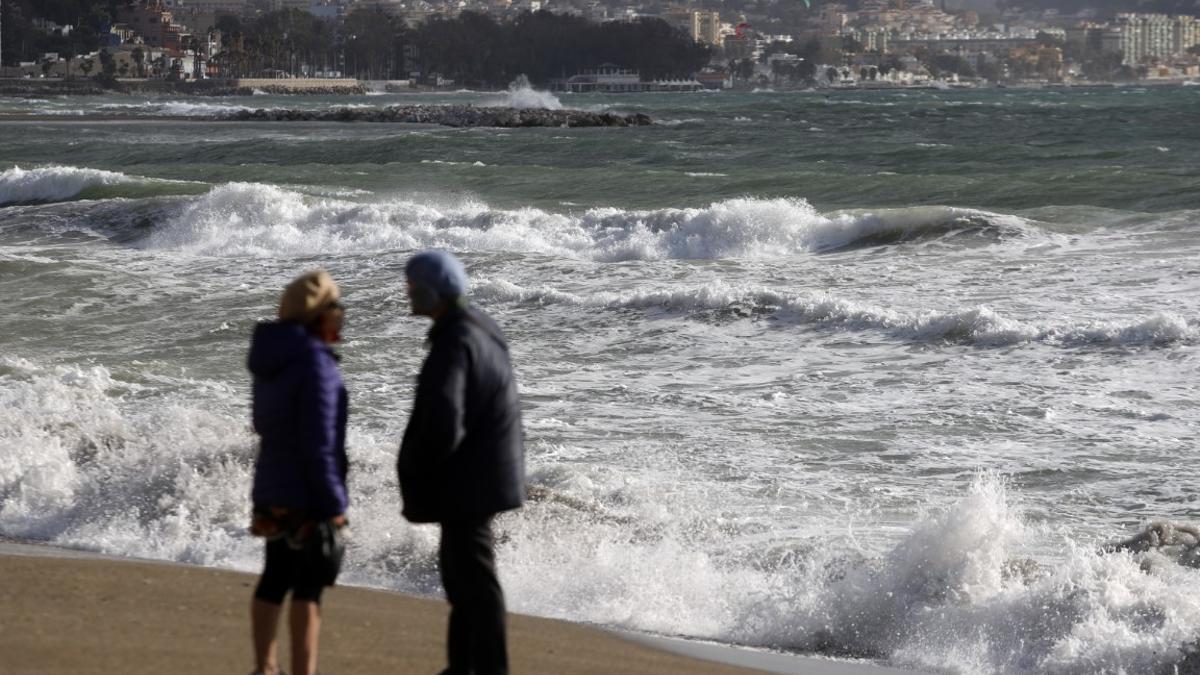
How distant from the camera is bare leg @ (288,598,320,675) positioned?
4.77m

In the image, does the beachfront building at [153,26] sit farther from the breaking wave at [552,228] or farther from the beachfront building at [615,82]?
the breaking wave at [552,228]

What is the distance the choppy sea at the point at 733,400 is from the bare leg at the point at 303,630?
245 centimetres

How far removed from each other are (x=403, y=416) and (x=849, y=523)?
3801mm

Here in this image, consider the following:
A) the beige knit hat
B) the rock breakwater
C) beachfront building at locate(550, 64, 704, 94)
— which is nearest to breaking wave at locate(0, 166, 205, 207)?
the beige knit hat

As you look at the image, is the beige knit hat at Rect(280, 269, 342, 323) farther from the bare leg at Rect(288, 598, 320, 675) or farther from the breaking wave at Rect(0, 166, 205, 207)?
the breaking wave at Rect(0, 166, 205, 207)

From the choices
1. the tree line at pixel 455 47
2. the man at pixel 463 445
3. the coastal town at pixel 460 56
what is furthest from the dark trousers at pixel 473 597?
the tree line at pixel 455 47

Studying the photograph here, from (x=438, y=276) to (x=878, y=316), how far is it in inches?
411

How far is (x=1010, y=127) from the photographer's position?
199 ft

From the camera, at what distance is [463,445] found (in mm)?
4715

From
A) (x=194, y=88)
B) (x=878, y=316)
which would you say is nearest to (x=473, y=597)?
(x=878, y=316)

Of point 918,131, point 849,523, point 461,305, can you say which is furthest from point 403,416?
point 918,131

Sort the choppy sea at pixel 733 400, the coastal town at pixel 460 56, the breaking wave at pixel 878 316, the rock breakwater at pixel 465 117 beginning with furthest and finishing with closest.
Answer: the coastal town at pixel 460 56, the rock breakwater at pixel 465 117, the breaking wave at pixel 878 316, the choppy sea at pixel 733 400

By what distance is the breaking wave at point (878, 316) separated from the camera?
1340 cm

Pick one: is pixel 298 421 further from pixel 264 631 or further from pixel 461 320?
pixel 264 631
